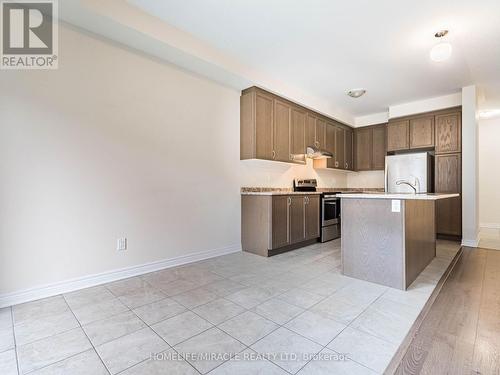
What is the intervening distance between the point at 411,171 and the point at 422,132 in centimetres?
80

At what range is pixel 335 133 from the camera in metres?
5.53

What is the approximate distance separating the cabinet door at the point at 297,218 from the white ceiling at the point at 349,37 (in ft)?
6.16

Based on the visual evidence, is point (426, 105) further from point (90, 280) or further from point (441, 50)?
point (90, 280)

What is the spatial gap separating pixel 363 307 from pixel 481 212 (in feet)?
19.8

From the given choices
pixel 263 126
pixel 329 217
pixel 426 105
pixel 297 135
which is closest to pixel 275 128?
pixel 263 126

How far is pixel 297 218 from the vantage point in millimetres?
3965

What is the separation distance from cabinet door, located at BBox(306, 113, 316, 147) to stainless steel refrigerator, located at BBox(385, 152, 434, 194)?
1590 millimetres

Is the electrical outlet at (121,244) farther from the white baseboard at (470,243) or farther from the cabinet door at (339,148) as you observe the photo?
the white baseboard at (470,243)

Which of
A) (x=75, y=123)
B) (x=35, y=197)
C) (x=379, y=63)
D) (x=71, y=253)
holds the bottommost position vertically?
(x=71, y=253)

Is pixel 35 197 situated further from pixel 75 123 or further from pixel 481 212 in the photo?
pixel 481 212

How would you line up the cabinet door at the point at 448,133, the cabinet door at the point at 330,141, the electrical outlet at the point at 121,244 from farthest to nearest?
the cabinet door at the point at 330,141
the cabinet door at the point at 448,133
the electrical outlet at the point at 121,244

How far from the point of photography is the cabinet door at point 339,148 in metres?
5.57

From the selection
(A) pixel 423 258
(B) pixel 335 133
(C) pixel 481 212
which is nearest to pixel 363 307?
(A) pixel 423 258

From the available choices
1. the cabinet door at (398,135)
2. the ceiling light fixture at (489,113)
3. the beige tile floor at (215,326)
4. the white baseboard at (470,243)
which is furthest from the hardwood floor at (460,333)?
the ceiling light fixture at (489,113)
